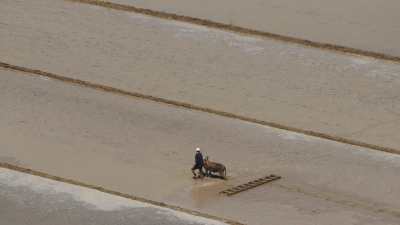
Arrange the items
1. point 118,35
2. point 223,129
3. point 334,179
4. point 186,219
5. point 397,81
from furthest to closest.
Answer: point 118,35
point 397,81
point 223,129
point 334,179
point 186,219

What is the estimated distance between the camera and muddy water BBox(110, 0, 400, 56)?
101 ft

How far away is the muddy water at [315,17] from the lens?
30.7m

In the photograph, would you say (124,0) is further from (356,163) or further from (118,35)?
Result: (356,163)

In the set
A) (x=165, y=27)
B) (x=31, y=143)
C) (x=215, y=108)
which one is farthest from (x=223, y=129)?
(x=165, y=27)

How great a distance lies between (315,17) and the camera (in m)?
31.6

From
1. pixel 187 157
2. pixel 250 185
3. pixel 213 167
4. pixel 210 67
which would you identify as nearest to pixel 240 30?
pixel 210 67

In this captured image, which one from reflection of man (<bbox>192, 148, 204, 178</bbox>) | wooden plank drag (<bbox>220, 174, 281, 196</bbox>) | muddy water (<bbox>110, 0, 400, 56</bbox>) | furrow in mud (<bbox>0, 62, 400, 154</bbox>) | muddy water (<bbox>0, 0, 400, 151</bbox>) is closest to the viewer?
wooden plank drag (<bbox>220, 174, 281, 196</bbox>)

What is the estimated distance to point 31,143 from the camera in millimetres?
26344

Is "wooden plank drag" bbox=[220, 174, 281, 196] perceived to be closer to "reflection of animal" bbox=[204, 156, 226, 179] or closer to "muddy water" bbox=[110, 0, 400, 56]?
"reflection of animal" bbox=[204, 156, 226, 179]

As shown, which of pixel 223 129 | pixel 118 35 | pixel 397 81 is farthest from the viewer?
pixel 118 35

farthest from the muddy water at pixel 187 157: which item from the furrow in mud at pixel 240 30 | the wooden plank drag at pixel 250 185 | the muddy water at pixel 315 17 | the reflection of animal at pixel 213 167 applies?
the muddy water at pixel 315 17

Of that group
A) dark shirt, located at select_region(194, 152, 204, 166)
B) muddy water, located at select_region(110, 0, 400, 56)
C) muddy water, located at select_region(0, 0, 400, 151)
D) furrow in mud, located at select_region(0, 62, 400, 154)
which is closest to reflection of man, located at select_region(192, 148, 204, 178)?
dark shirt, located at select_region(194, 152, 204, 166)

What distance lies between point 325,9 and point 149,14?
358 centimetres

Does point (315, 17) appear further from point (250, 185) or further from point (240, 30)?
point (250, 185)
